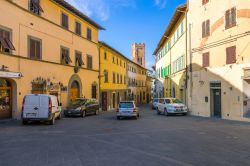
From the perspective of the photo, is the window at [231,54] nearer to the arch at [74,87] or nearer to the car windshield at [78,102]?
the car windshield at [78,102]

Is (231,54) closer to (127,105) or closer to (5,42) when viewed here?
(127,105)

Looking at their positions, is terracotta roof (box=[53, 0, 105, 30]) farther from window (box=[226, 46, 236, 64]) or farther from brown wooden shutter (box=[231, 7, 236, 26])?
window (box=[226, 46, 236, 64])

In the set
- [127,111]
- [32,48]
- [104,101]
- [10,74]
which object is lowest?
[127,111]

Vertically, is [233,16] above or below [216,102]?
above

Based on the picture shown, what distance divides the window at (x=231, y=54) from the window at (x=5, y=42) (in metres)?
16.5

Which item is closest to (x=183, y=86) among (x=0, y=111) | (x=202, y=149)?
(x=0, y=111)

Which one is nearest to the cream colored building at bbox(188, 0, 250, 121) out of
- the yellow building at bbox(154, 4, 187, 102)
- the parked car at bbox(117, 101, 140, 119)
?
the yellow building at bbox(154, 4, 187, 102)

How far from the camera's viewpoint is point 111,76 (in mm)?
42625

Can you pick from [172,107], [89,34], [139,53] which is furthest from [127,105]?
[139,53]

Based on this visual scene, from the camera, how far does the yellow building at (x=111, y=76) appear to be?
38.5 meters

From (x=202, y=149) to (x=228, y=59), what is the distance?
14.6m

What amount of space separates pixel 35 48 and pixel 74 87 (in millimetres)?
8302

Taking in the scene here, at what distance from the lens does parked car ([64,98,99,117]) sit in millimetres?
25234

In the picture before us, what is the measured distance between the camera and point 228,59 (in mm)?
22312
